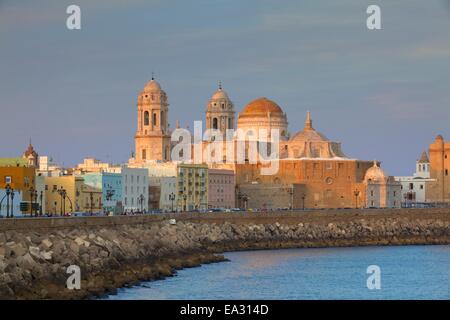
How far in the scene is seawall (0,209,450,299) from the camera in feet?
126

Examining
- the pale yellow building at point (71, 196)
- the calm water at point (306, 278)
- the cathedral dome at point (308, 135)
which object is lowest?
the calm water at point (306, 278)

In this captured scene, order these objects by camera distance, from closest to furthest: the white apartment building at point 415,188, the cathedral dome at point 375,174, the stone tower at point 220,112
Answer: the cathedral dome at point 375,174 < the stone tower at point 220,112 < the white apartment building at point 415,188

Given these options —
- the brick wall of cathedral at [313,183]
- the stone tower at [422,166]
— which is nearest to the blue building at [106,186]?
the brick wall of cathedral at [313,183]

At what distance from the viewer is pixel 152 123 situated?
95312 millimetres

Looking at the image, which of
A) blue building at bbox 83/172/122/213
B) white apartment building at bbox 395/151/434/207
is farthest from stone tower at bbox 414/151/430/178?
blue building at bbox 83/172/122/213

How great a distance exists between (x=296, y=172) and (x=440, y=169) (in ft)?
61.7

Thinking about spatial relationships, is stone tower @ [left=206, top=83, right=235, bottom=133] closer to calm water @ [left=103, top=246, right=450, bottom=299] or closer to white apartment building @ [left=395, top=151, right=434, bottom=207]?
white apartment building @ [left=395, top=151, right=434, bottom=207]

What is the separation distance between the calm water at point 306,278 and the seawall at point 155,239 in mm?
1271

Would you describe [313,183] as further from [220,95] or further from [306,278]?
[306,278]

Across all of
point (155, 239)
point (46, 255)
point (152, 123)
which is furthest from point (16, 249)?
point (152, 123)

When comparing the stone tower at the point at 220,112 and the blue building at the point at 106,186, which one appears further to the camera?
the stone tower at the point at 220,112

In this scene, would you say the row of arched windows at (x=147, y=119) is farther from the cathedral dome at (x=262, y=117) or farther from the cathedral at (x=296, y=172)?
the cathedral dome at (x=262, y=117)

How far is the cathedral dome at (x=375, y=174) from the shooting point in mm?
96500
